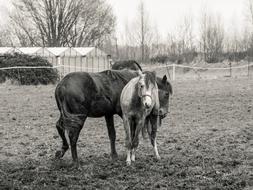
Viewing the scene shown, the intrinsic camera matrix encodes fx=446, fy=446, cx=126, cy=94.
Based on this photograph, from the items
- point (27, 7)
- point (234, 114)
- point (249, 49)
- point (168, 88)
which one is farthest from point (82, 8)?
point (168, 88)

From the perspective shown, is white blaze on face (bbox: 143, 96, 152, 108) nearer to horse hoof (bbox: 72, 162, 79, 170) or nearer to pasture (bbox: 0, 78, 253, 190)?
pasture (bbox: 0, 78, 253, 190)

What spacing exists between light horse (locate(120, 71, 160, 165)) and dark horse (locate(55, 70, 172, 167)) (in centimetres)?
27

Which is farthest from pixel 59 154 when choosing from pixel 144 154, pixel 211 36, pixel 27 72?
pixel 211 36

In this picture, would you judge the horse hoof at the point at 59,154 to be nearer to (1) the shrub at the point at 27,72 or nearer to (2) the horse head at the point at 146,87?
(2) the horse head at the point at 146,87

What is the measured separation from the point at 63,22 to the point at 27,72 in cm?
3421

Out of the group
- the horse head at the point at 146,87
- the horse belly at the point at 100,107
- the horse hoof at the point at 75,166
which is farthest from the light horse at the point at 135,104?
the horse hoof at the point at 75,166

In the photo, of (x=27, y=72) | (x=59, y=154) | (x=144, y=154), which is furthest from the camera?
(x=27, y=72)

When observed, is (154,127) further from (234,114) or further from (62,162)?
(234,114)

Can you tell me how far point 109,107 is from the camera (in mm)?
7551

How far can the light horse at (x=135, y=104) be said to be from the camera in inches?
275

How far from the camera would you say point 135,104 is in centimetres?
722

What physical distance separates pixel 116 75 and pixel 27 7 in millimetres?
54100

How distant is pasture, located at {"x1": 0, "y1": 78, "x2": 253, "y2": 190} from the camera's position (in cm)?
602

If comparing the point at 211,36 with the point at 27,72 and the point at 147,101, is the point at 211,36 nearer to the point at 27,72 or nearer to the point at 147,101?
the point at 27,72
